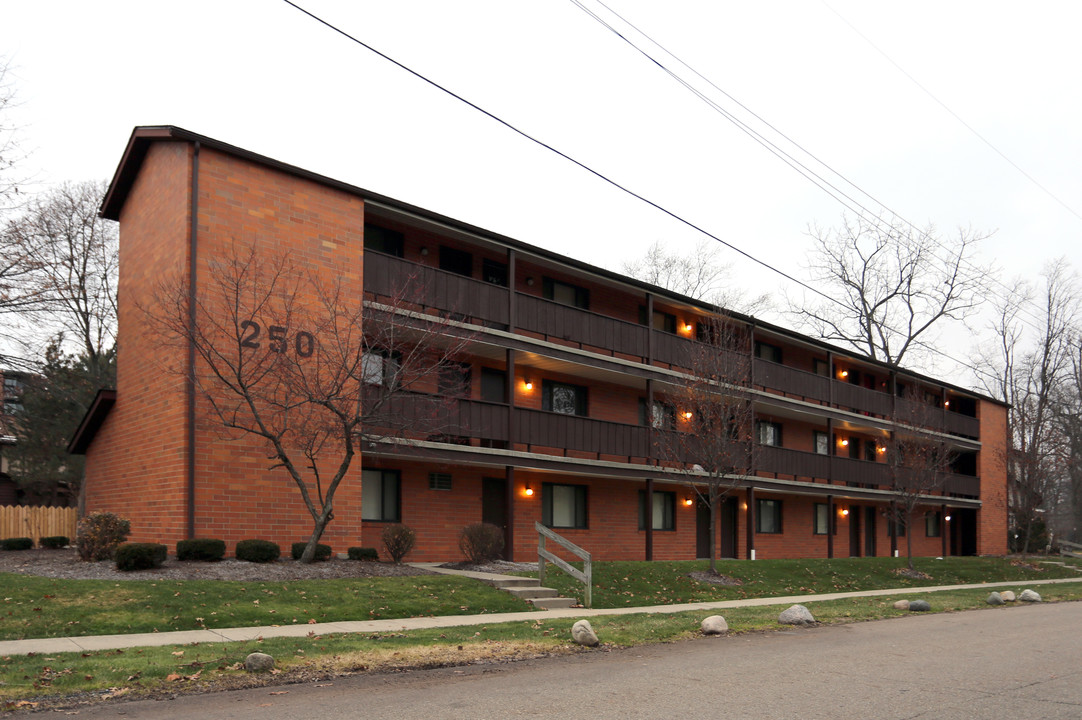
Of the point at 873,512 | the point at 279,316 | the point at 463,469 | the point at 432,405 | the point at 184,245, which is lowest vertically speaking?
the point at 873,512

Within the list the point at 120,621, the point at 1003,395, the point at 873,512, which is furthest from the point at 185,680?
the point at 1003,395

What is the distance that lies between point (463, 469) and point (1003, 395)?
51.4 m

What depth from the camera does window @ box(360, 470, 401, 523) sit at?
21.7m

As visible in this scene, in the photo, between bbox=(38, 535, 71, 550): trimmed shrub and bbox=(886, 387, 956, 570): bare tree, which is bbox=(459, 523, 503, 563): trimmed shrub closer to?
bbox=(38, 535, 71, 550): trimmed shrub

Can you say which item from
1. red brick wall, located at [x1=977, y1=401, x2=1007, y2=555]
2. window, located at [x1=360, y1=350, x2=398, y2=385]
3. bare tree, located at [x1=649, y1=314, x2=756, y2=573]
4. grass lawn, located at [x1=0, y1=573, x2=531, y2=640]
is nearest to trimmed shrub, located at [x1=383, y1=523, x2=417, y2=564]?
grass lawn, located at [x1=0, y1=573, x2=531, y2=640]

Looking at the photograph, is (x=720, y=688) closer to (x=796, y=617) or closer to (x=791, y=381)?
(x=796, y=617)

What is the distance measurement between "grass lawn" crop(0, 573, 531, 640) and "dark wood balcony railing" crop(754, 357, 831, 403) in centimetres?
1799

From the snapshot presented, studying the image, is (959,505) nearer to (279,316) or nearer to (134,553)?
(279,316)

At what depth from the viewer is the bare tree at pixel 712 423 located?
2317cm

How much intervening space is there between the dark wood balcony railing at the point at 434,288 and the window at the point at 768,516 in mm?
15421

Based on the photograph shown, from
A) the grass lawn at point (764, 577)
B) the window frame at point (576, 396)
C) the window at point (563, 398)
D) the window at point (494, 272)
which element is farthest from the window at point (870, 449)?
the window at point (494, 272)

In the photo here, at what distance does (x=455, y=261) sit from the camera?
81.0 feet

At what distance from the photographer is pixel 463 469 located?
2398cm

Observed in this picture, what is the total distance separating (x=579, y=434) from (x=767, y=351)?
1397 centimetres
